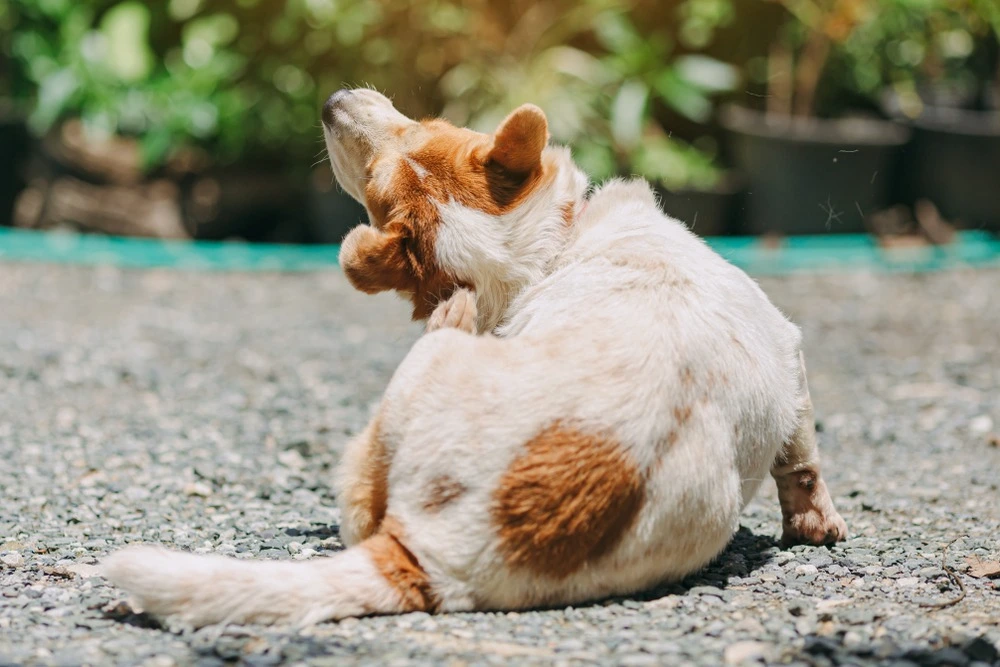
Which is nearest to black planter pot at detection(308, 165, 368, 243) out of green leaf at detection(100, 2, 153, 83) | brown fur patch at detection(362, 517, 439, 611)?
green leaf at detection(100, 2, 153, 83)

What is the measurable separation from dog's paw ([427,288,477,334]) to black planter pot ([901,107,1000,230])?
6.70 metres

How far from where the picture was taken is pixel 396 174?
346cm

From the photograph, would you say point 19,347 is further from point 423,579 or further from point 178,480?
point 423,579

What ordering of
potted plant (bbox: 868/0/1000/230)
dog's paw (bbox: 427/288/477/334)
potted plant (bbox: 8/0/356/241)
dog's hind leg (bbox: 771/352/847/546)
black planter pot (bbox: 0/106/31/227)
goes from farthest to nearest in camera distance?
black planter pot (bbox: 0/106/31/227)
potted plant (bbox: 8/0/356/241)
potted plant (bbox: 868/0/1000/230)
dog's hind leg (bbox: 771/352/847/546)
dog's paw (bbox: 427/288/477/334)

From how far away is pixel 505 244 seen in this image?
3.44 m

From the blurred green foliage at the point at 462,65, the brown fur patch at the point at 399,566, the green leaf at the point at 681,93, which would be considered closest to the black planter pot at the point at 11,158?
the blurred green foliage at the point at 462,65

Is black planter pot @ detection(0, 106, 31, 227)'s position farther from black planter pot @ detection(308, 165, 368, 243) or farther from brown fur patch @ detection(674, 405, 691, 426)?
brown fur patch @ detection(674, 405, 691, 426)

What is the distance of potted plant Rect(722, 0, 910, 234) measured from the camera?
354 inches

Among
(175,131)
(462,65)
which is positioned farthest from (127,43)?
(462,65)

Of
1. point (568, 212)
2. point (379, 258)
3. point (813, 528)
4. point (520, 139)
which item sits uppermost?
point (520, 139)

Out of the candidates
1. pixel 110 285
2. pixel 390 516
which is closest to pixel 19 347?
pixel 110 285

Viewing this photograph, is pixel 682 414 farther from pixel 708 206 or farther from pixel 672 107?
pixel 672 107

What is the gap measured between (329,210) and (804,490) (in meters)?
6.49

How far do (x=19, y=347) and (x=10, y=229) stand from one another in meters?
4.22
